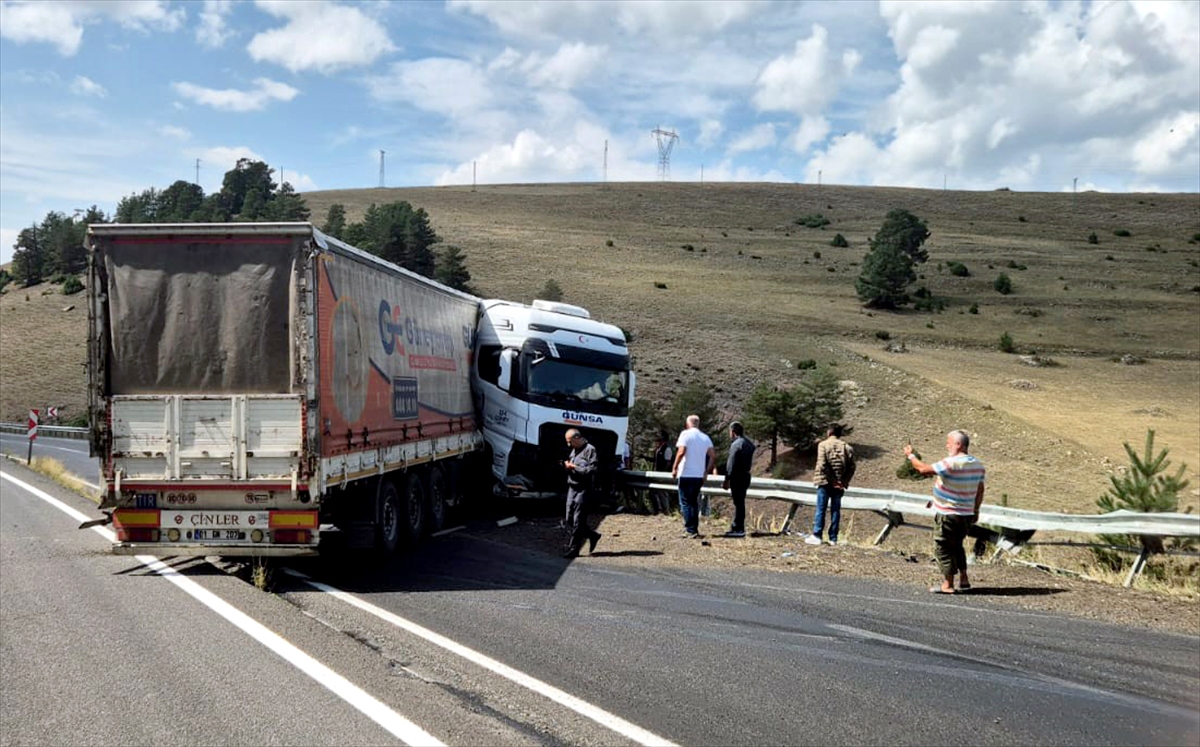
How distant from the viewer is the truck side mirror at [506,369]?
17.2m

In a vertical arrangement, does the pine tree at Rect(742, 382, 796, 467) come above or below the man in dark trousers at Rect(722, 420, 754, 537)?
below

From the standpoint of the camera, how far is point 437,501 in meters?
14.1

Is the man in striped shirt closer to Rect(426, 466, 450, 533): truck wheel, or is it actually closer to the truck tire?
the truck tire

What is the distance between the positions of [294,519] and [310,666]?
3.35m

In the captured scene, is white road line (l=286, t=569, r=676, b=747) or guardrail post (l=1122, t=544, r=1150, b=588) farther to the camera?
guardrail post (l=1122, t=544, r=1150, b=588)

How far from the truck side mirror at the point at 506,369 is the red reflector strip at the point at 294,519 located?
7733 millimetres

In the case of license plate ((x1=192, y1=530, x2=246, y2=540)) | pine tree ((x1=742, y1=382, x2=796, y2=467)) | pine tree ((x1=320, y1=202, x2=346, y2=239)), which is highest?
pine tree ((x1=320, y1=202, x2=346, y2=239))

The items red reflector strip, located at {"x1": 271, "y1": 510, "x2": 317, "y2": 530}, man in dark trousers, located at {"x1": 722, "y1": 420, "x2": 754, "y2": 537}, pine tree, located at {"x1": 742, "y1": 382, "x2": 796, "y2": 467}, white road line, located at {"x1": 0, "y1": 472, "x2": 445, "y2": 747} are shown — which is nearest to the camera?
white road line, located at {"x1": 0, "y1": 472, "x2": 445, "y2": 747}

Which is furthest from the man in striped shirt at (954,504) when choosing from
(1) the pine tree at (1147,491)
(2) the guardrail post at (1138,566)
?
(1) the pine tree at (1147,491)

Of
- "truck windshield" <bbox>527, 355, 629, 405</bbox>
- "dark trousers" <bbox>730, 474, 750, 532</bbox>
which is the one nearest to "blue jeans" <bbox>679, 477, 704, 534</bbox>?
"dark trousers" <bbox>730, 474, 750, 532</bbox>

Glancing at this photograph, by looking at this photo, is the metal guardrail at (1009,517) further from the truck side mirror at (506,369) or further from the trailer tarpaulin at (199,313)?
the trailer tarpaulin at (199,313)

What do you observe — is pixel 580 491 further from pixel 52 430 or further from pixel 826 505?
pixel 52 430

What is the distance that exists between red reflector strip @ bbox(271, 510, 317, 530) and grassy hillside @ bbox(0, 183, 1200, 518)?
Result: 22.1 metres

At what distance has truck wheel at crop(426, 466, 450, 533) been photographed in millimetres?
13742
